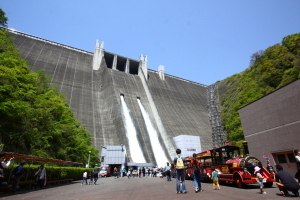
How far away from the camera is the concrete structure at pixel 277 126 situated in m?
13.2

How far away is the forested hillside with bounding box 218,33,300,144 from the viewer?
31297mm

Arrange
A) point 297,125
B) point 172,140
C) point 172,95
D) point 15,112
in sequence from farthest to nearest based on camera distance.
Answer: point 172,95 → point 172,140 → point 297,125 → point 15,112

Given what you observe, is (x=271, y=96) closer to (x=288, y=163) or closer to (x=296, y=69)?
(x=288, y=163)

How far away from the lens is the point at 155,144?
105 ft

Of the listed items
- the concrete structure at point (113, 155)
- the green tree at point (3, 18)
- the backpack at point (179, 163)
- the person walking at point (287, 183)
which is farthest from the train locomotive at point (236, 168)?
the green tree at point (3, 18)

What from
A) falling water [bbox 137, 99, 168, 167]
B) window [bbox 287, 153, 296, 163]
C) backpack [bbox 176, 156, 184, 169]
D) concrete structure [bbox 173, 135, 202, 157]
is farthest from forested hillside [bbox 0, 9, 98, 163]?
concrete structure [bbox 173, 135, 202, 157]

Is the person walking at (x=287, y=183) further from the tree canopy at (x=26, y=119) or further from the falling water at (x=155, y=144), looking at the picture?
the falling water at (x=155, y=144)

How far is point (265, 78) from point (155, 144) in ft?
74.9

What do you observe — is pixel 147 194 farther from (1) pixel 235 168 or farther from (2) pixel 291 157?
(2) pixel 291 157

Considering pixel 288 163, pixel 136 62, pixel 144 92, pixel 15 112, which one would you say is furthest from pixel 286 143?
pixel 136 62

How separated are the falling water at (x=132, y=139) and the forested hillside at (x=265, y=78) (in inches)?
642

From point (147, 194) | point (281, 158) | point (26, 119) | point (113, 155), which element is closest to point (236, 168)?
point (147, 194)

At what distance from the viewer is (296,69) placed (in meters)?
28.2

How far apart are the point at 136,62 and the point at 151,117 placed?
1745 cm
